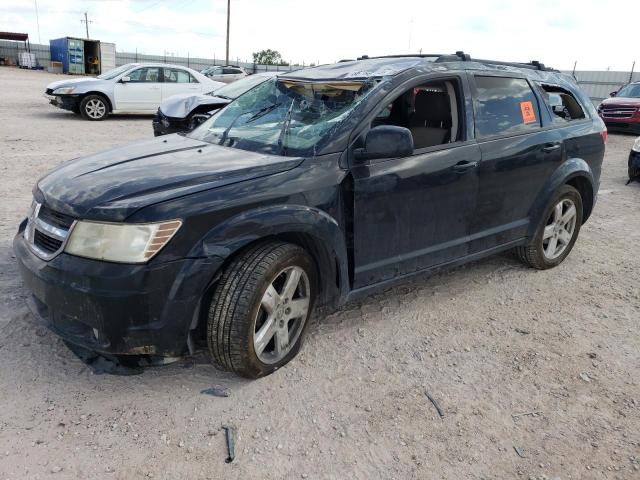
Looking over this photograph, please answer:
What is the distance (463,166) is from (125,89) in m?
12.4

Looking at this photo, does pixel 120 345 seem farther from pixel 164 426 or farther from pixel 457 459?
pixel 457 459

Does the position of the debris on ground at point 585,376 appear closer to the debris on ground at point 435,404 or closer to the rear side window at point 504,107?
the debris on ground at point 435,404

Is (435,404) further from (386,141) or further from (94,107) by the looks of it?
(94,107)

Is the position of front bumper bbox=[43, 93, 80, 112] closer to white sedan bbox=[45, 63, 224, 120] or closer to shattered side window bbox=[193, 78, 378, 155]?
white sedan bbox=[45, 63, 224, 120]

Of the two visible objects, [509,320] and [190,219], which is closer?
[190,219]

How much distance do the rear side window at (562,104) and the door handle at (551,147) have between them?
0.82 feet

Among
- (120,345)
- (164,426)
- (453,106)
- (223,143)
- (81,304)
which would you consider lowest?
(164,426)

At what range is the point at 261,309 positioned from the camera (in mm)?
2879

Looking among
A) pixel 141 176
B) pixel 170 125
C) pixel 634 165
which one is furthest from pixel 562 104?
pixel 170 125

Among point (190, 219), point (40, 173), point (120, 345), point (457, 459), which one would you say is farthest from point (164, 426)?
point (40, 173)

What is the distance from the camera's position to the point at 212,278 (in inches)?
105

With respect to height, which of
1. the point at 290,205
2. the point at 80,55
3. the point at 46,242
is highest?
the point at 80,55

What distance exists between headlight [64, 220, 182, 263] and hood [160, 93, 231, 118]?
291 inches

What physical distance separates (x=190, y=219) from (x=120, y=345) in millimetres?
692
